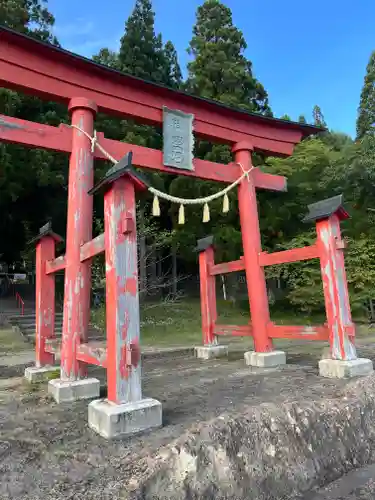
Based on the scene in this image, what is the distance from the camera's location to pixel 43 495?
217 centimetres

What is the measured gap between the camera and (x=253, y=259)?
652 centimetres

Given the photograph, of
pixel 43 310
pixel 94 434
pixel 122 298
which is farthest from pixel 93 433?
pixel 43 310

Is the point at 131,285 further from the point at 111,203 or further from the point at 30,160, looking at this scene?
the point at 30,160

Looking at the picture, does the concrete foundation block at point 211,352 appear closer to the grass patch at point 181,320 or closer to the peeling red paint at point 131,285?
the grass patch at point 181,320

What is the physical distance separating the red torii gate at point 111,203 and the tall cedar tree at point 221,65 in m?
10.5

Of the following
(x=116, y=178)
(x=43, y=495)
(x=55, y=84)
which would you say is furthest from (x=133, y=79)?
(x=43, y=495)

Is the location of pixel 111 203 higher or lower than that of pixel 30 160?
lower

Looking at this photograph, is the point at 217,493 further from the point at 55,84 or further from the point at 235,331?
A: the point at 55,84

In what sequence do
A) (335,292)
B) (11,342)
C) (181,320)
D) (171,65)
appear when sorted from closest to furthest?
(335,292) → (11,342) → (181,320) → (171,65)

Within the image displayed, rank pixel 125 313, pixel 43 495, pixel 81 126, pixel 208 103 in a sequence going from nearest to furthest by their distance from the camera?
pixel 43 495 → pixel 125 313 → pixel 81 126 → pixel 208 103

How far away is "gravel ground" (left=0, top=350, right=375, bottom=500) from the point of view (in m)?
2.30

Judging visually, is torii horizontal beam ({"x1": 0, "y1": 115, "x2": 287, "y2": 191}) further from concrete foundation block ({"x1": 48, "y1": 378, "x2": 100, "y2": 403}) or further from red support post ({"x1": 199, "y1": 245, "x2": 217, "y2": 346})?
concrete foundation block ({"x1": 48, "y1": 378, "x2": 100, "y2": 403})

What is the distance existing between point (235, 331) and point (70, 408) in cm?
374

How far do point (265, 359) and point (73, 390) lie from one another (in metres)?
3.12
